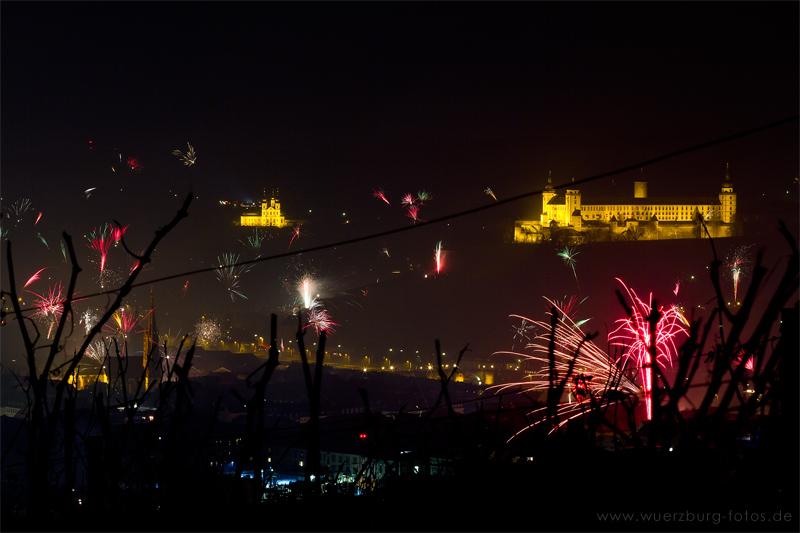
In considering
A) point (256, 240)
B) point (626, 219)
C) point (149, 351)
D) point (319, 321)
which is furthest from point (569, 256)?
point (149, 351)

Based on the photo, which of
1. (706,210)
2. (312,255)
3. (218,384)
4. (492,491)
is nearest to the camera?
(492,491)

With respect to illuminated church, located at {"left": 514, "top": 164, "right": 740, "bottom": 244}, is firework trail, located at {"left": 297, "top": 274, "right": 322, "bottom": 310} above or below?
below

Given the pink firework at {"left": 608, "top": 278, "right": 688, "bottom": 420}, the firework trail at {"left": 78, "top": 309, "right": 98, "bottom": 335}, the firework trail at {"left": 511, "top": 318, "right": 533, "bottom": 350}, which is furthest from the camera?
the firework trail at {"left": 511, "top": 318, "right": 533, "bottom": 350}

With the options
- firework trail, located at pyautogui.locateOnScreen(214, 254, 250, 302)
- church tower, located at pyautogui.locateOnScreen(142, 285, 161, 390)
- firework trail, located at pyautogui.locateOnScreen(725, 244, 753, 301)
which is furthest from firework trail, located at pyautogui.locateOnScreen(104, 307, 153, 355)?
firework trail, located at pyautogui.locateOnScreen(725, 244, 753, 301)

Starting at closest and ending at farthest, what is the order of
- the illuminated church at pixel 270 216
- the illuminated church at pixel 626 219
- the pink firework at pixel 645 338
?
the pink firework at pixel 645 338 → the illuminated church at pixel 626 219 → the illuminated church at pixel 270 216

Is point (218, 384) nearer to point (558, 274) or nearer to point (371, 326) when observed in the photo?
point (371, 326)

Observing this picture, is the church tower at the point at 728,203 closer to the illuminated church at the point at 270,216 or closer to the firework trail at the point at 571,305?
the firework trail at the point at 571,305

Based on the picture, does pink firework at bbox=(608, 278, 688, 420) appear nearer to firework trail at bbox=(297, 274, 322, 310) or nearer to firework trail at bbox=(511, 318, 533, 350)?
firework trail at bbox=(511, 318, 533, 350)

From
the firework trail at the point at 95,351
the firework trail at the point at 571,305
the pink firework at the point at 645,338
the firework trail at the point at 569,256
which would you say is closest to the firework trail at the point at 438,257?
the firework trail at the point at 569,256

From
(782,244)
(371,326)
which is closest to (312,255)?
(371,326)
